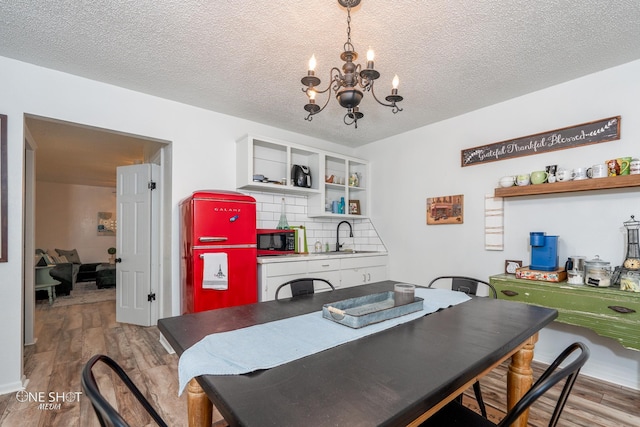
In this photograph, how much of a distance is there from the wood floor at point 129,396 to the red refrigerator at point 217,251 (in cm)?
61

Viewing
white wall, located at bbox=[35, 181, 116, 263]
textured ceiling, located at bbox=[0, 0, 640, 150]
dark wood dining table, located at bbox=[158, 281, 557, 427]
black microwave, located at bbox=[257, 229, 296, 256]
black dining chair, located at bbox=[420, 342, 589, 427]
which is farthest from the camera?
white wall, located at bbox=[35, 181, 116, 263]

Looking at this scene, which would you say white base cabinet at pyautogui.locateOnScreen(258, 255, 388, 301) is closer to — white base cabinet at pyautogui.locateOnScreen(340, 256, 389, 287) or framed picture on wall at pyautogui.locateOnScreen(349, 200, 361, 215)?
white base cabinet at pyautogui.locateOnScreen(340, 256, 389, 287)

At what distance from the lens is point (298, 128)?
388cm

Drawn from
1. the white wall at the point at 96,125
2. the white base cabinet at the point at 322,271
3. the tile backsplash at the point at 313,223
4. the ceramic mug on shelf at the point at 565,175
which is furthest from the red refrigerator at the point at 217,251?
the ceramic mug on shelf at the point at 565,175

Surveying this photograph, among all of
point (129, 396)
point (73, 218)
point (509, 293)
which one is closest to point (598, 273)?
point (509, 293)

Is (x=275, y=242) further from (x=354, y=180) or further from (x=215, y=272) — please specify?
(x=354, y=180)

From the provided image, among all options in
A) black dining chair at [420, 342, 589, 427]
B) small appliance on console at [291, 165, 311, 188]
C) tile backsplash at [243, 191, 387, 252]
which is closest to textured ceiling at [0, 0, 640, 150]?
small appliance on console at [291, 165, 311, 188]

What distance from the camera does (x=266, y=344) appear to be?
1127mm

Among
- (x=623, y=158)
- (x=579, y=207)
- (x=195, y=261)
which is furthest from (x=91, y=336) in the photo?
(x=623, y=158)

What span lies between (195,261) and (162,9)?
1832mm

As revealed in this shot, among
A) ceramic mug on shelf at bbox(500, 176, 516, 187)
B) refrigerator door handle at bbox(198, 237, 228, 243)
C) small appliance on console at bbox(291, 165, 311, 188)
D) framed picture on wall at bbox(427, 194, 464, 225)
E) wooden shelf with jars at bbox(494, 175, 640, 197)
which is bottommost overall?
refrigerator door handle at bbox(198, 237, 228, 243)

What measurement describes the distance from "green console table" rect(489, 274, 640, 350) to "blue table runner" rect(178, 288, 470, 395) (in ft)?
5.12

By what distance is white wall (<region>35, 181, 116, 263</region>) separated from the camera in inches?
302

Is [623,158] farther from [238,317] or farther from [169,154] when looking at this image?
[169,154]
